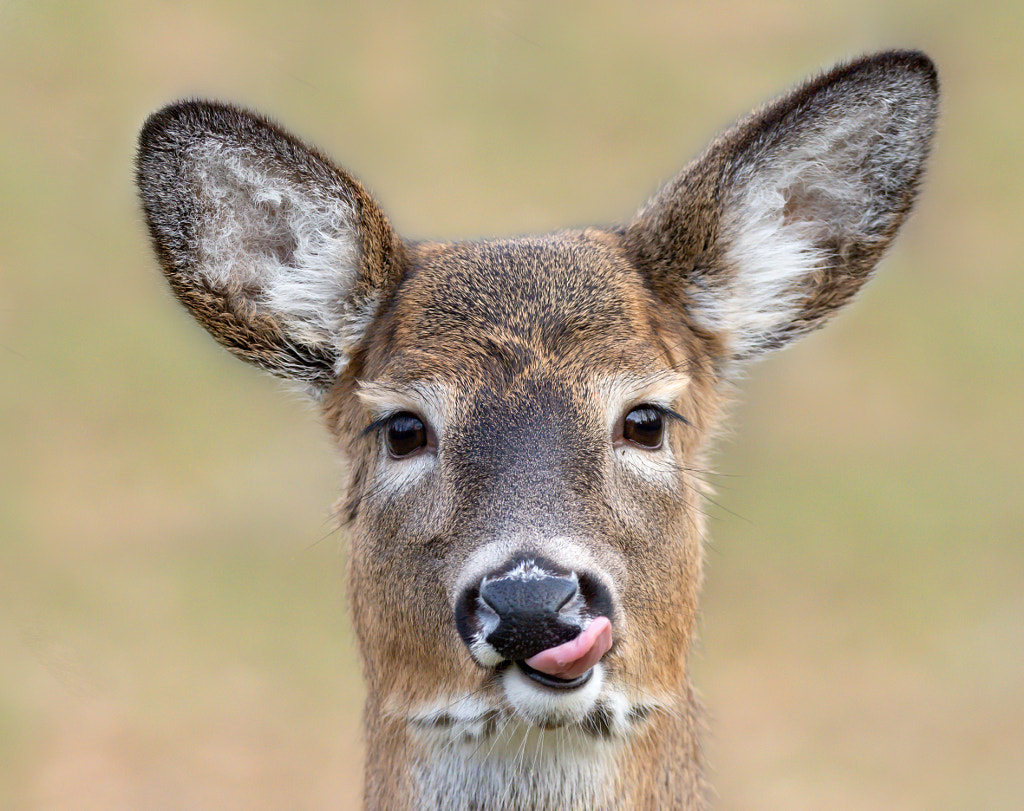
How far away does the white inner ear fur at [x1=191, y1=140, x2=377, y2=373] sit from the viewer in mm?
5590

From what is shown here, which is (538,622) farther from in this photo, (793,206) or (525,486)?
(793,206)

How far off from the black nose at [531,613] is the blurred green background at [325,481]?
501cm

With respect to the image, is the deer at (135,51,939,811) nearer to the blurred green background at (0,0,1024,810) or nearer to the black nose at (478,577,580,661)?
the black nose at (478,577,580,661)

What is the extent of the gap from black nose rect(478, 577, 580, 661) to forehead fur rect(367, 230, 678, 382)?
1034 mm

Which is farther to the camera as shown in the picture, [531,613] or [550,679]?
[550,679]

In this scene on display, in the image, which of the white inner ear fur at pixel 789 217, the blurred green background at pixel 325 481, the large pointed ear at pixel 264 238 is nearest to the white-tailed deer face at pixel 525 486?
the large pointed ear at pixel 264 238

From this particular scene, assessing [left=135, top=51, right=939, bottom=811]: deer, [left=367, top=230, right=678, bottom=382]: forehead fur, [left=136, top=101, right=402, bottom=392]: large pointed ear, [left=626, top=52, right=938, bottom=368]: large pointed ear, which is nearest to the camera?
[left=135, top=51, right=939, bottom=811]: deer

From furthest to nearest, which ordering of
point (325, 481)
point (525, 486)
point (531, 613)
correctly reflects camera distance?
point (325, 481) → point (525, 486) → point (531, 613)

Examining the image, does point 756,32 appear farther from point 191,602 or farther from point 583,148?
point 191,602

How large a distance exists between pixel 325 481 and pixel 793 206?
146 inches

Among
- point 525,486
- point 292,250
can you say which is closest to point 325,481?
point 292,250

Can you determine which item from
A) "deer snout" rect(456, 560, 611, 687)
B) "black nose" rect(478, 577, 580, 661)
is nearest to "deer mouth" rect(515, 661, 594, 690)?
"deer snout" rect(456, 560, 611, 687)

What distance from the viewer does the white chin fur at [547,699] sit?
4.42 meters

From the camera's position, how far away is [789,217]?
A: 19.5ft
